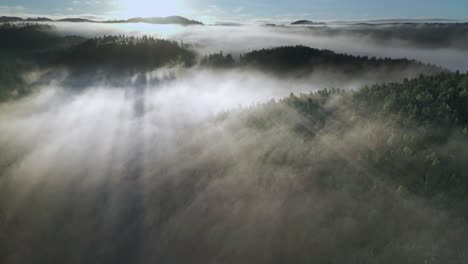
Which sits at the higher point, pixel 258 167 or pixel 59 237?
pixel 258 167


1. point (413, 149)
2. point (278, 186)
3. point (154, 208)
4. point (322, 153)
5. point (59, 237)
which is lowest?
point (59, 237)

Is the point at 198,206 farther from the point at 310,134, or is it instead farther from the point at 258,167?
the point at 310,134

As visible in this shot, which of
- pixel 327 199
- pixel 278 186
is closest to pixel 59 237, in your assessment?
pixel 278 186

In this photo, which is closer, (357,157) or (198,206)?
(357,157)

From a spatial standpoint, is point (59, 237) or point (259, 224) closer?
point (259, 224)

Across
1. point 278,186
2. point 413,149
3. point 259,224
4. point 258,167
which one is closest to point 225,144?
point 258,167

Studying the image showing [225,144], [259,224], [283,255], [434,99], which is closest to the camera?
[283,255]

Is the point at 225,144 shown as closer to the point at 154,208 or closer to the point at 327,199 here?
the point at 154,208

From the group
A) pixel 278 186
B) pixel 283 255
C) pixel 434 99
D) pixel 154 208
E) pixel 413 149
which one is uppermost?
pixel 434 99

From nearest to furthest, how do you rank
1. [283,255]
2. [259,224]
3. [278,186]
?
[283,255] < [259,224] < [278,186]
